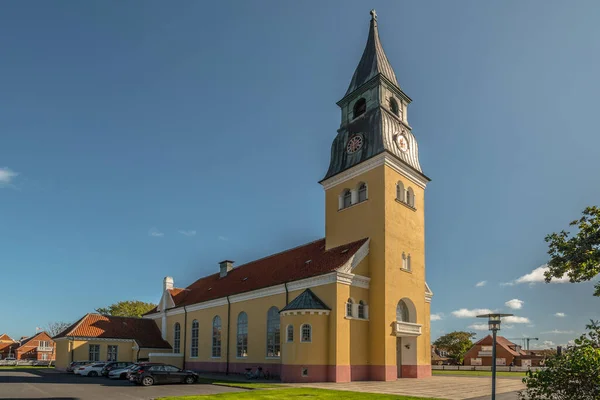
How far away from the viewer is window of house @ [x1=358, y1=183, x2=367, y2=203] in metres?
32.5

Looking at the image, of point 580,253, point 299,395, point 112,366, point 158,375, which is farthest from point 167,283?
point 580,253

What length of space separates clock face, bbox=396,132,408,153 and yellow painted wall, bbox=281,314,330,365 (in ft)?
43.5

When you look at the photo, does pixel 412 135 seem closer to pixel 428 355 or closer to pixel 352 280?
pixel 352 280

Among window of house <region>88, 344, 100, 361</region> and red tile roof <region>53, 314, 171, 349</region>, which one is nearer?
window of house <region>88, 344, 100, 361</region>

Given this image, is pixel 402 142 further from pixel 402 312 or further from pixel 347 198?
pixel 402 312

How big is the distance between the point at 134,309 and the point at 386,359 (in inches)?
2432

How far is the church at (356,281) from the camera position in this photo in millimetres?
28250

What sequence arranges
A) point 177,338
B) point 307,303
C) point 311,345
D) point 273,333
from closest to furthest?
A: point 311,345, point 307,303, point 273,333, point 177,338

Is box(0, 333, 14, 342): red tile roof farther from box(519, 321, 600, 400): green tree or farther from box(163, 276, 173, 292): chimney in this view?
box(519, 321, 600, 400): green tree

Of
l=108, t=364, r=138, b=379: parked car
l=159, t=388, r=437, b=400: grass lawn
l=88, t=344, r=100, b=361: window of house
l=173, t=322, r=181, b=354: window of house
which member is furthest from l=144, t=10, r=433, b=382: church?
l=88, t=344, r=100, b=361: window of house

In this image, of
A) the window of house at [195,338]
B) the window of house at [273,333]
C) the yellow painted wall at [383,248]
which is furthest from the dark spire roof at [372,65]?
the window of house at [195,338]

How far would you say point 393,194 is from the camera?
3152cm

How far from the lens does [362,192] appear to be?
3284 cm

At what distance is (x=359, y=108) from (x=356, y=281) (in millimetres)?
13537
